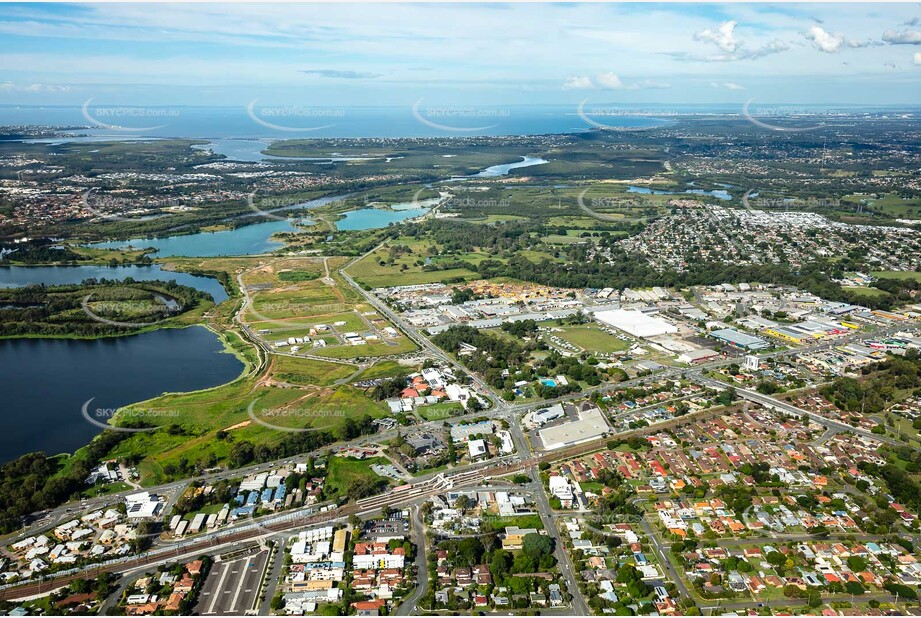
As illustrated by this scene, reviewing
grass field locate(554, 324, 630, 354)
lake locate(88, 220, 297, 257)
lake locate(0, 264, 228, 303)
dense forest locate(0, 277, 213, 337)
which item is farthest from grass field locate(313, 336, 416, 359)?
lake locate(88, 220, 297, 257)

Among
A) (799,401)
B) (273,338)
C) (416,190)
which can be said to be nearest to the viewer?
(799,401)

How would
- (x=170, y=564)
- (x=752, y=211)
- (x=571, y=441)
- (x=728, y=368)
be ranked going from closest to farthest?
1. (x=170, y=564)
2. (x=571, y=441)
3. (x=728, y=368)
4. (x=752, y=211)

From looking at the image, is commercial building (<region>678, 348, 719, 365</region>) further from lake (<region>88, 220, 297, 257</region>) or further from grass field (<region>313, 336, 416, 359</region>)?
lake (<region>88, 220, 297, 257</region>)

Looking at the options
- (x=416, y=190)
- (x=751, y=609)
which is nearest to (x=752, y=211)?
(x=416, y=190)

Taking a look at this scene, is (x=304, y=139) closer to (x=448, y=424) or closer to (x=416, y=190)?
(x=416, y=190)

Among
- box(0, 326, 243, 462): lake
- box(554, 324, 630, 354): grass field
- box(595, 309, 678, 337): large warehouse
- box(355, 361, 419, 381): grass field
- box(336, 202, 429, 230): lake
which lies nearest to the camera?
box(0, 326, 243, 462): lake

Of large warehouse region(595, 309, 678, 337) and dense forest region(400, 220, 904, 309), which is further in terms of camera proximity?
dense forest region(400, 220, 904, 309)
